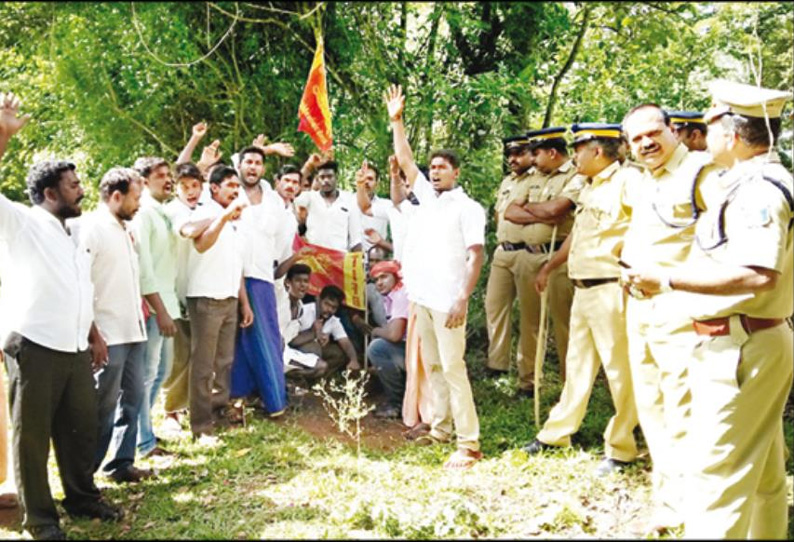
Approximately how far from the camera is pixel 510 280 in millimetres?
6246

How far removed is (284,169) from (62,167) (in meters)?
2.82

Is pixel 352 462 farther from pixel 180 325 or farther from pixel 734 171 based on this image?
pixel 734 171

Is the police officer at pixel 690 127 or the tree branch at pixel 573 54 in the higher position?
the tree branch at pixel 573 54

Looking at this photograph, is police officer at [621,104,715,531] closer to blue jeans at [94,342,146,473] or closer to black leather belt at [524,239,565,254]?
black leather belt at [524,239,565,254]

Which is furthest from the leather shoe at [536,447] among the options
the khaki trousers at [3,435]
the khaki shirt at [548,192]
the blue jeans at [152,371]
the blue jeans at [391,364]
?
the khaki trousers at [3,435]

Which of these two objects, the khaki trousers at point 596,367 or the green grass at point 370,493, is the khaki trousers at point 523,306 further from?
the khaki trousers at point 596,367

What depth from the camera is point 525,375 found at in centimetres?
612

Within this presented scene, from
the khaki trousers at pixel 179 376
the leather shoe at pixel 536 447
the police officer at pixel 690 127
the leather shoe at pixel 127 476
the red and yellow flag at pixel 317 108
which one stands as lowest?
the leather shoe at pixel 536 447

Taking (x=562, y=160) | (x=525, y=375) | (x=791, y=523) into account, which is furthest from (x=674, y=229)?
(x=525, y=375)

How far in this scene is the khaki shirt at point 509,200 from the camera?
6.07m

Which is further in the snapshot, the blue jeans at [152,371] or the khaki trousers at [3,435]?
the blue jeans at [152,371]

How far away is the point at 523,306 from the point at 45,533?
3.89 metres

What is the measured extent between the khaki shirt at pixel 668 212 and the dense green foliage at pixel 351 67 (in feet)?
3.97

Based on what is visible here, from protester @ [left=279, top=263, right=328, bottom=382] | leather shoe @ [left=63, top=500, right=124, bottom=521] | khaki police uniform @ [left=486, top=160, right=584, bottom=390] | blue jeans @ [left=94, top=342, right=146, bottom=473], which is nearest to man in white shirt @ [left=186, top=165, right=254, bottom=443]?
blue jeans @ [left=94, top=342, right=146, bottom=473]
